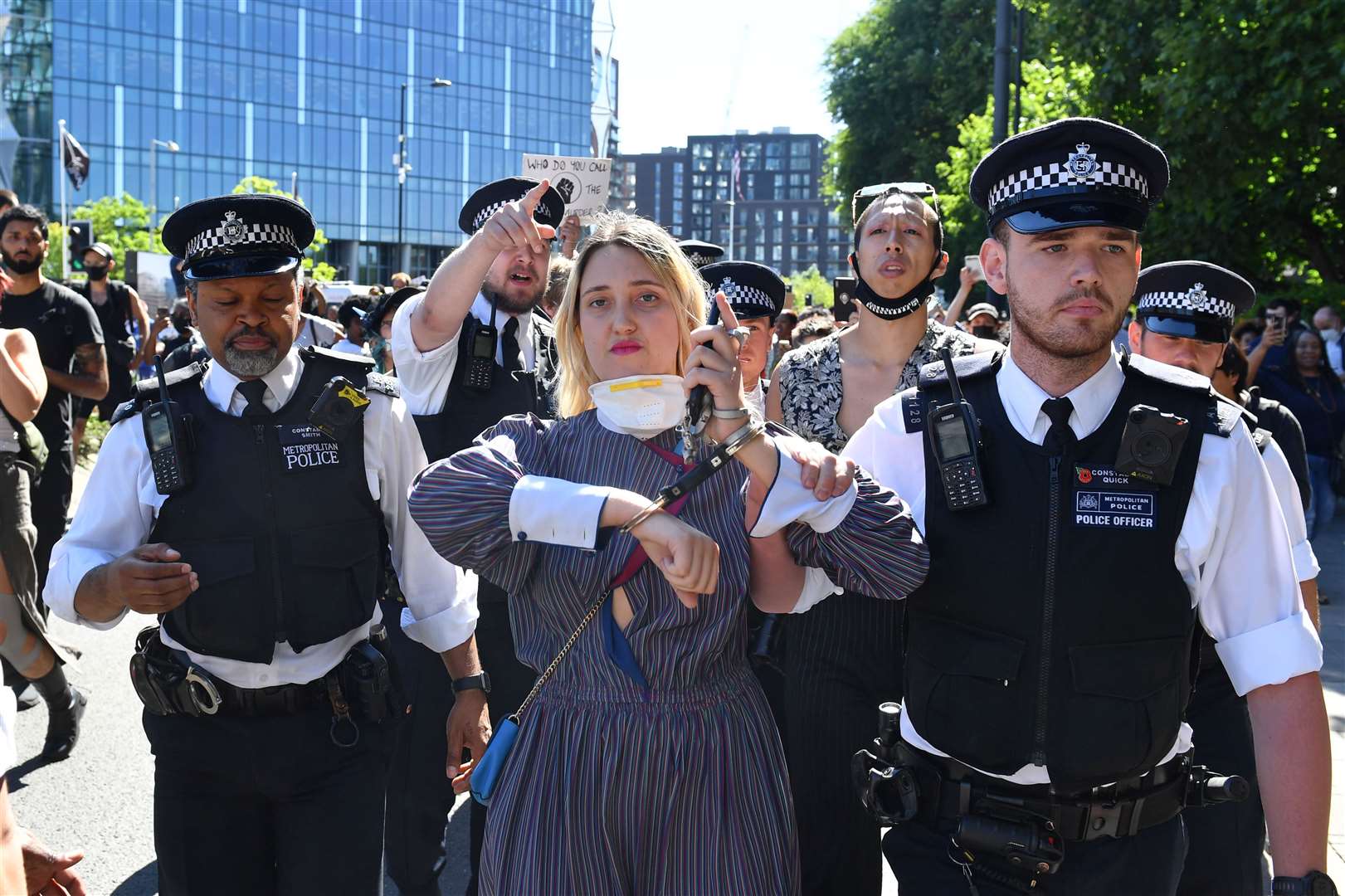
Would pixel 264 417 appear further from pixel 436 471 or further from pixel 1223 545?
A: pixel 1223 545

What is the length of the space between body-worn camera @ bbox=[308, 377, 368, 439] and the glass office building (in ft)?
240

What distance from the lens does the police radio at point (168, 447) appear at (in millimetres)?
3053

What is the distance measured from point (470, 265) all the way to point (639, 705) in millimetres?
1812

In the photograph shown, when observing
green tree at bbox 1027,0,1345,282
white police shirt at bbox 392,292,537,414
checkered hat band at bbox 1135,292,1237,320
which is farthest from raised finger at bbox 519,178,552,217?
green tree at bbox 1027,0,1345,282

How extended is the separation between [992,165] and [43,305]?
616cm

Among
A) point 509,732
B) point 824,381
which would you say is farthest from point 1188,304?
point 509,732

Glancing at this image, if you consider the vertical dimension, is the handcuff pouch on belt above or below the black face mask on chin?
below

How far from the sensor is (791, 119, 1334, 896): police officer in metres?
2.46

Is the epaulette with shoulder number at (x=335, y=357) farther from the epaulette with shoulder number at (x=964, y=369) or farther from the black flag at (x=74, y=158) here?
the black flag at (x=74, y=158)

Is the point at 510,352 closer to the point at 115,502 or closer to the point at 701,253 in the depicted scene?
Answer: the point at 701,253

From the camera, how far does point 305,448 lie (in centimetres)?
319

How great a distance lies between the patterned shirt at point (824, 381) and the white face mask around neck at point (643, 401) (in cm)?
167

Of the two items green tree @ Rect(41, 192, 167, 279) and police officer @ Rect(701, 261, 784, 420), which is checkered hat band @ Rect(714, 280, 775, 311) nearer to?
police officer @ Rect(701, 261, 784, 420)

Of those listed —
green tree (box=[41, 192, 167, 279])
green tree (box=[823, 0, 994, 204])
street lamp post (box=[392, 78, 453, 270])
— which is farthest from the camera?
green tree (box=[41, 192, 167, 279])
